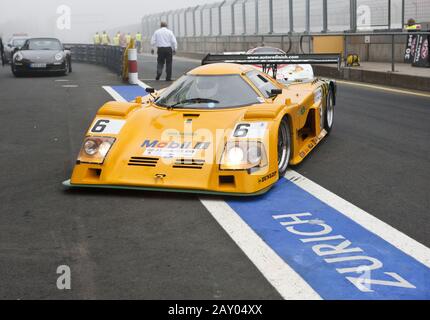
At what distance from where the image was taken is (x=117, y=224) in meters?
5.35

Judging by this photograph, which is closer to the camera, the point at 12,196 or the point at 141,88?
the point at 12,196

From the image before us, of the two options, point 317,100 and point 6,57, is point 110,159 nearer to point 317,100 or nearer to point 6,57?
point 317,100

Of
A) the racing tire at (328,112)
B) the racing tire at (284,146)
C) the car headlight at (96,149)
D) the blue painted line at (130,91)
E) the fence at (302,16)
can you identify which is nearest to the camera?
the car headlight at (96,149)

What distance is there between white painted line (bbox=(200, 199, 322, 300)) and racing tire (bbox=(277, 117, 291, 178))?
1154 mm

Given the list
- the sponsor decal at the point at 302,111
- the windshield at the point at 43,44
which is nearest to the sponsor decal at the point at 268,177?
the sponsor decal at the point at 302,111

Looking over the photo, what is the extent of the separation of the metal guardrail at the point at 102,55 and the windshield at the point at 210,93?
13.8 m

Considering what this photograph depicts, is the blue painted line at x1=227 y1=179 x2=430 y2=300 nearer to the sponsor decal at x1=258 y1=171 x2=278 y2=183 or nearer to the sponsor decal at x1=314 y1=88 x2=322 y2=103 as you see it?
the sponsor decal at x1=258 y1=171 x2=278 y2=183

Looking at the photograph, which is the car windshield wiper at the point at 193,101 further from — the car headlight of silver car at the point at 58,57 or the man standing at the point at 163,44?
the car headlight of silver car at the point at 58,57

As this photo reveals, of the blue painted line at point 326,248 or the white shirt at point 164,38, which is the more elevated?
the white shirt at point 164,38

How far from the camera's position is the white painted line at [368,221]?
4.61 meters

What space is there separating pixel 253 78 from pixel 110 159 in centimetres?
205

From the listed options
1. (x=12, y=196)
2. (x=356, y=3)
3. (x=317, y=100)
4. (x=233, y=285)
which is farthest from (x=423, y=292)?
(x=356, y=3)

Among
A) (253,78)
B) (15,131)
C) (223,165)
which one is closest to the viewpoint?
(223,165)

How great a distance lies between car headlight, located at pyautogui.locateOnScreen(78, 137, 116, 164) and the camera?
21.0 ft
